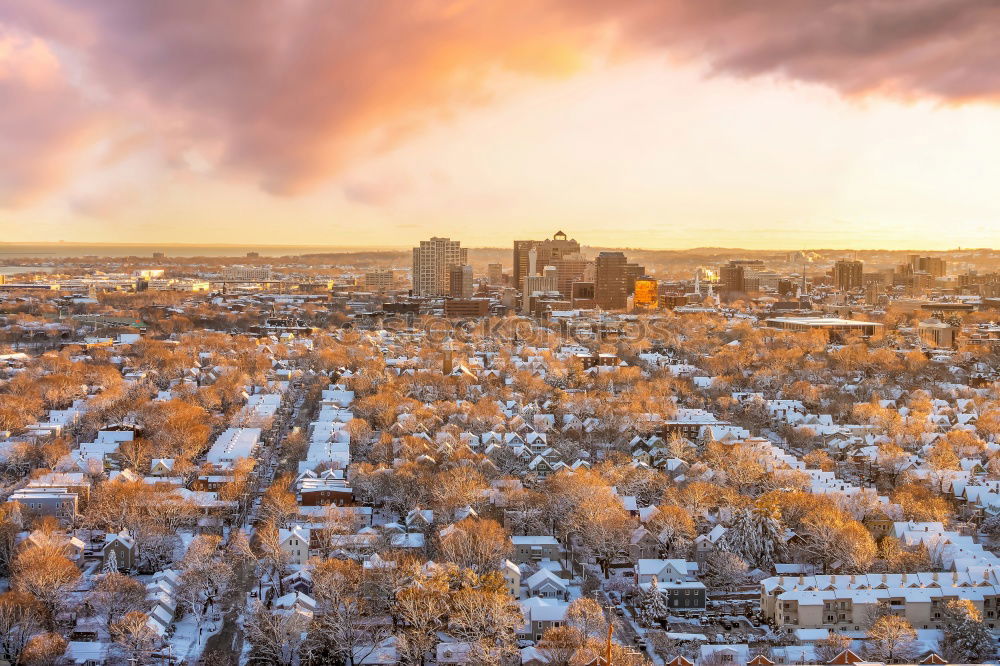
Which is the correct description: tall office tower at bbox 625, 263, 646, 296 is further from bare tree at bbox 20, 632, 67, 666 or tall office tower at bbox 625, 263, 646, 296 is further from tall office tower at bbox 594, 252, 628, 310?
bare tree at bbox 20, 632, 67, 666

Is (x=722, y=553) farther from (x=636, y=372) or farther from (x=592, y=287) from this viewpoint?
(x=592, y=287)

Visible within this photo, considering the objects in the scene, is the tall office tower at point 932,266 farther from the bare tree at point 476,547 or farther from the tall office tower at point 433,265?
the bare tree at point 476,547

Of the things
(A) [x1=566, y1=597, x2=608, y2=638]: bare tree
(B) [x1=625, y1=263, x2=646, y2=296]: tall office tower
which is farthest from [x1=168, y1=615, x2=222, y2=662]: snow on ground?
(B) [x1=625, y1=263, x2=646, y2=296]: tall office tower

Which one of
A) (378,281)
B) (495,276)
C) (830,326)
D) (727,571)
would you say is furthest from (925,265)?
(727,571)

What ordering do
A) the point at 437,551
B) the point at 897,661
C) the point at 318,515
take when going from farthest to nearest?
1. the point at 318,515
2. the point at 437,551
3. the point at 897,661

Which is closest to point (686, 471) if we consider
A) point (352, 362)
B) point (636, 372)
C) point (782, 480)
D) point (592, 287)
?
point (782, 480)
